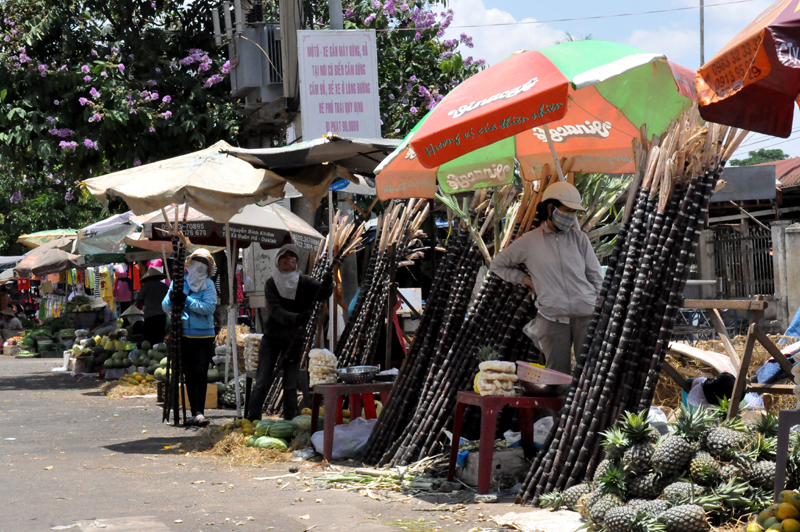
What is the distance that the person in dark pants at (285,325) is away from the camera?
9.30 m

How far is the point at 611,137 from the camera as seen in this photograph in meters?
8.15

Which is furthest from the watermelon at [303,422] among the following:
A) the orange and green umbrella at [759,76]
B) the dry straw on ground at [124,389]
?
the dry straw on ground at [124,389]

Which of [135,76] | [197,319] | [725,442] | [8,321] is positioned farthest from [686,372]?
[8,321]

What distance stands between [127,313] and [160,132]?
5.70m

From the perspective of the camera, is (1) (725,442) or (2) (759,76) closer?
(2) (759,76)

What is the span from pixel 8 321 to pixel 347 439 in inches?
924

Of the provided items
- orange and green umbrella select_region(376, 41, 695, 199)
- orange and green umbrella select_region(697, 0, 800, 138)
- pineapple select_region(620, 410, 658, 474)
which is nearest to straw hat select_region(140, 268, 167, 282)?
orange and green umbrella select_region(376, 41, 695, 199)

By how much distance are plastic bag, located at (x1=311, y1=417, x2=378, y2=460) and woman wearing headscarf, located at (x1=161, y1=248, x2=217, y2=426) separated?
2.60 meters

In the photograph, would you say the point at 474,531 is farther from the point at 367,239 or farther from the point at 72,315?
the point at 72,315

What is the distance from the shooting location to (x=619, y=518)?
4.78 metres

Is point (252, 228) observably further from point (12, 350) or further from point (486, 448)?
point (12, 350)

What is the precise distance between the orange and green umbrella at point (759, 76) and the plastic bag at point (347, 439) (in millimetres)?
4487

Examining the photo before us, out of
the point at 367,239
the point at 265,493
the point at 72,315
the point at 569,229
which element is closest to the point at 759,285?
the point at 367,239

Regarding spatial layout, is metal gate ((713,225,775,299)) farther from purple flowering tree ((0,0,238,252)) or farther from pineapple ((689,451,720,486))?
pineapple ((689,451,720,486))
